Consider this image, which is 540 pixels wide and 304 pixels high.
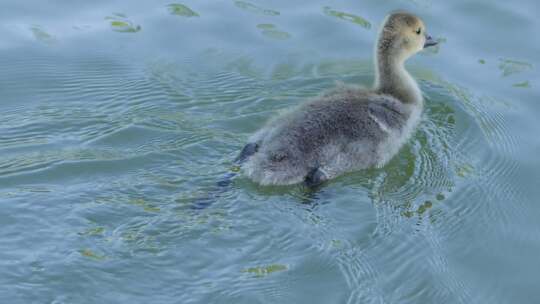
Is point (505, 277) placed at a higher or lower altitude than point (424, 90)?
lower

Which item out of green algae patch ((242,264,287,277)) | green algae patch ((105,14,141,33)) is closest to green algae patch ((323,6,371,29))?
green algae patch ((105,14,141,33))

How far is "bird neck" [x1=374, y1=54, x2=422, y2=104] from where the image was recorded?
8.11 metres

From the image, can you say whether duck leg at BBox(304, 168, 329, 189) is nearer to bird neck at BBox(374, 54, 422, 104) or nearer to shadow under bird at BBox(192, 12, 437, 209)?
shadow under bird at BBox(192, 12, 437, 209)

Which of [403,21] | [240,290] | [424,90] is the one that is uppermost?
[403,21]

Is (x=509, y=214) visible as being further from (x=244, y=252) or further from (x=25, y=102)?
(x=25, y=102)

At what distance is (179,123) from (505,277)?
277cm

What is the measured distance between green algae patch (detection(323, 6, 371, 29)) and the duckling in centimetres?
126

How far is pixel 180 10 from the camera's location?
966 centimetres

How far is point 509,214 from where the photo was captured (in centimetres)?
715

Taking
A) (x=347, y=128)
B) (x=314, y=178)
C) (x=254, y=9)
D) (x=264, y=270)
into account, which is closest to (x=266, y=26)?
(x=254, y=9)

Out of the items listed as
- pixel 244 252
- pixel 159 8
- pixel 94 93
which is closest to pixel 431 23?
pixel 159 8

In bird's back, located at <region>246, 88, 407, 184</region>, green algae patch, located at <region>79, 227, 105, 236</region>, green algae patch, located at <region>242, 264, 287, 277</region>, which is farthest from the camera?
bird's back, located at <region>246, 88, 407, 184</region>

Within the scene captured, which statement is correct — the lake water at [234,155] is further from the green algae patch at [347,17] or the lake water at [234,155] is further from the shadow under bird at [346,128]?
the shadow under bird at [346,128]

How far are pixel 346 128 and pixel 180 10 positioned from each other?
2936 millimetres
